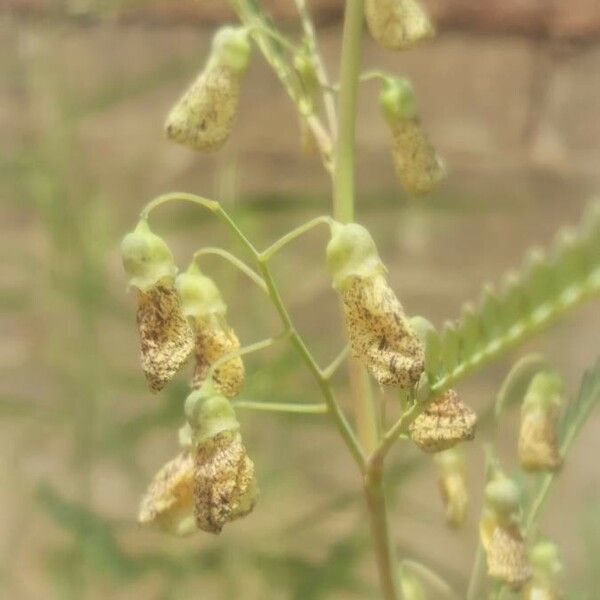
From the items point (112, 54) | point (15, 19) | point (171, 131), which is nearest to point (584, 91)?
point (112, 54)

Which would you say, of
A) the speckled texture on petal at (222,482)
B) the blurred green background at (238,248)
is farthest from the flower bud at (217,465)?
the blurred green background at (238,248)


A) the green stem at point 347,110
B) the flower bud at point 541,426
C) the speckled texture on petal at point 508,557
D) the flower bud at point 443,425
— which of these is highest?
the green stem at point 347,110

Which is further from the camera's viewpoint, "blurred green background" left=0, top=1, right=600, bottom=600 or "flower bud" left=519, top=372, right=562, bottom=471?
"blurred green background" left=0, top=1, right=600, bottom=600

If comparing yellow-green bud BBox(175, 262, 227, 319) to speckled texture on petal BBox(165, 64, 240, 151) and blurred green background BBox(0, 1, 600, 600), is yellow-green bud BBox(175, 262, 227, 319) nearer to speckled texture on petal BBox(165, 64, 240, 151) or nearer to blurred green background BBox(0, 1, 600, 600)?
speckled texture on petal BBox(165, 64, 240, 151)

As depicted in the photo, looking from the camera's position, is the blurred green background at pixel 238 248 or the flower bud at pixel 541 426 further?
the blurred green background at pixel 238 248

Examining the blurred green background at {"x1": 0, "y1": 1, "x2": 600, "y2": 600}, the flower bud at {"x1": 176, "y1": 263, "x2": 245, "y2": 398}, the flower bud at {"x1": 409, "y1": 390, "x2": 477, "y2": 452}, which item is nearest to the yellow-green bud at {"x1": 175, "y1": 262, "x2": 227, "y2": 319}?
the flower bud at {"x1": 176, "y1": 263, "x2": 245, "y2": 398}

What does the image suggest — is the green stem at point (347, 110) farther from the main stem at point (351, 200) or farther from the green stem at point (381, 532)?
the green stem at point (381, 532)

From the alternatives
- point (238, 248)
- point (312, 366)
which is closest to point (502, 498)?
point (312, 366)

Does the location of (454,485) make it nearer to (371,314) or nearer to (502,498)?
(502,498)
